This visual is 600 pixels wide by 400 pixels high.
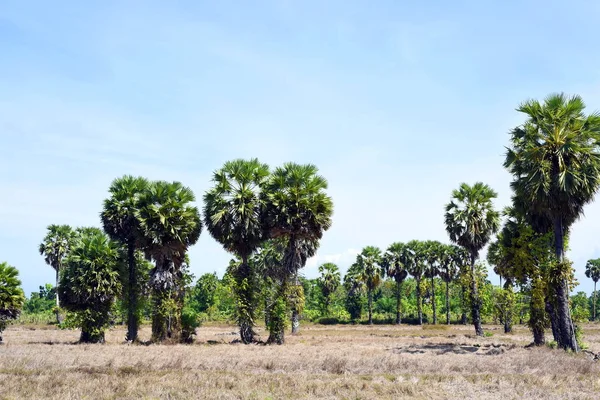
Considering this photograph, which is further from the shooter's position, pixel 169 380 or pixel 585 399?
pixel 169 380

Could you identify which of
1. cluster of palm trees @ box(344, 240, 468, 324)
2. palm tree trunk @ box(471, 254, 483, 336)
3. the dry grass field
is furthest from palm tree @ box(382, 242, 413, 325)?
the dry grass field

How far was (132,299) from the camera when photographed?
123 ft

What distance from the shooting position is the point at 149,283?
35156 millimetres

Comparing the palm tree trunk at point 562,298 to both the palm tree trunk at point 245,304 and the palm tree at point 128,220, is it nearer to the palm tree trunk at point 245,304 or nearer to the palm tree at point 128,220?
the palm tree trunk at point 245,304

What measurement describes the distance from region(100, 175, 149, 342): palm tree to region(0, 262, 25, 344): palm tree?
6.66m

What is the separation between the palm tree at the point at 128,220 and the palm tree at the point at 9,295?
666 centimetres

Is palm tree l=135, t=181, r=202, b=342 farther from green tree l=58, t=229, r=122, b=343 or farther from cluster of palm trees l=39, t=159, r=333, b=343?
green tree l=58, t=229, r=122, b=343

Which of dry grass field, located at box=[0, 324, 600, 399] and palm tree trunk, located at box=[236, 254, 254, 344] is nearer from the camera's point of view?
dry grass field, located at box=[0, 324, 600, 399]

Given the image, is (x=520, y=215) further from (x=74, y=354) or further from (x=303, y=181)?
(x=74, y=354)

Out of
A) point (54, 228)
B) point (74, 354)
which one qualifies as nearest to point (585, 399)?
point (74, 354)

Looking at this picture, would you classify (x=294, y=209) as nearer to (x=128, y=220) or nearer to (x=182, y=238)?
(x=182, y=238)

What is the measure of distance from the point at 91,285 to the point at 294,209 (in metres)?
15.2

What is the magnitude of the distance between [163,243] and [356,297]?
196 ft

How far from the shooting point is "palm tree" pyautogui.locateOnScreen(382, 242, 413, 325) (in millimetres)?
80688
